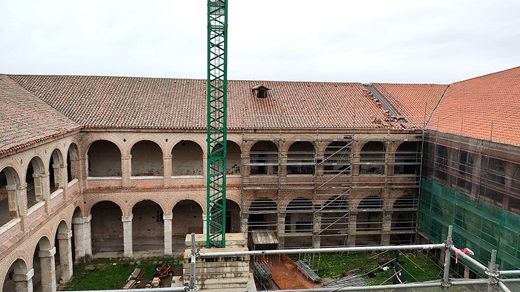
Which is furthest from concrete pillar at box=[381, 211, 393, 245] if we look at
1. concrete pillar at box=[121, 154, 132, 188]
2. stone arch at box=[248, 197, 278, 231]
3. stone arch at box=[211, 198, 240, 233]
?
concrete pillar at box=[121, 154, 132, 188]

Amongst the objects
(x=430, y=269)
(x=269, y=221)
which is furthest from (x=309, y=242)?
(x=430, y=269)

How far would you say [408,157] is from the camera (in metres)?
22.6

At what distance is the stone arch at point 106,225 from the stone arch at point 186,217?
3.25 m

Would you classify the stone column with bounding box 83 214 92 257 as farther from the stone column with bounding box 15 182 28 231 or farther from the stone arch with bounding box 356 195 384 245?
the stone arch with bounding box 356 195 384 245

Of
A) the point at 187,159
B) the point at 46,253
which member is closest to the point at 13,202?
the point at 46,253

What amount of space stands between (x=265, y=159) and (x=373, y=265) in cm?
807

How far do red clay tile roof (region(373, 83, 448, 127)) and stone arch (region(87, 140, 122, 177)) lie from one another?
55.8 feet

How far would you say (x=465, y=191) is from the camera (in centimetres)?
1869

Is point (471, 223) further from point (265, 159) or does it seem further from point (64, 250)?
point (64, 250)

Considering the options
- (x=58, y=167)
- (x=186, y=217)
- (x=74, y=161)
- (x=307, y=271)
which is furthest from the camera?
(x=186, y=217)

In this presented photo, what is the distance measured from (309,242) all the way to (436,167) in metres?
8.40

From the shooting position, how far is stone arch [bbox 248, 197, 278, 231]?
75.0 ft

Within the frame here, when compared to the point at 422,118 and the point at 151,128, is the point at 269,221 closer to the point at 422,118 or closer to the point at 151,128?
the point at 151,128

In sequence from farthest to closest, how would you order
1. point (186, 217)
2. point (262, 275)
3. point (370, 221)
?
point (186, 217) → point (370, 221) → point (262, 275)
